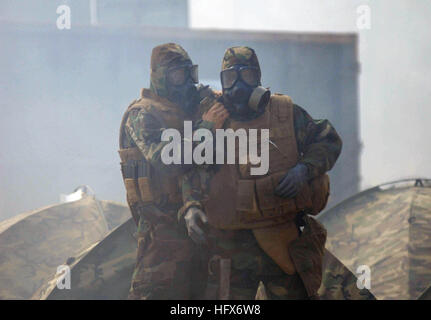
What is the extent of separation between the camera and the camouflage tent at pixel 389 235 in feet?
23.6

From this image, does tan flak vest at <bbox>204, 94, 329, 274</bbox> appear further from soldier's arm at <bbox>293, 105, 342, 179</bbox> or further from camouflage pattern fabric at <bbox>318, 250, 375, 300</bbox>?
camouflage pattern fabric at <bbox>318, 250, 375, 300</bbox>

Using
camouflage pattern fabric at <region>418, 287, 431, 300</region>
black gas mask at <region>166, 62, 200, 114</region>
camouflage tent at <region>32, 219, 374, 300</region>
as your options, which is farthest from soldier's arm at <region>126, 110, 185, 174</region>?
camouflage pattern fabric at <region>418, 287, 431, 300</region>

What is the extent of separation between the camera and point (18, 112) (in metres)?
10.5

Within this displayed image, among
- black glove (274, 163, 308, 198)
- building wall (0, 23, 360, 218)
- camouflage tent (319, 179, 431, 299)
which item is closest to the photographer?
black glove (274, 163, 308, 198)

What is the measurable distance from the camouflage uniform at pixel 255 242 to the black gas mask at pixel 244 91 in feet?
0.24

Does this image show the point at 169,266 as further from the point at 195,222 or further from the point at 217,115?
the point at 217,115

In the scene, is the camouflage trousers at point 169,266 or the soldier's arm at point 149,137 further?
the camouflage trousers at point 169,266

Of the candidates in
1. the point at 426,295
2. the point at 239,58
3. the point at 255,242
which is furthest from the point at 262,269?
the point at 426,295

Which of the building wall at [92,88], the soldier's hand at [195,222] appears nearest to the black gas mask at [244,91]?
the soldier's hand at [195,222]

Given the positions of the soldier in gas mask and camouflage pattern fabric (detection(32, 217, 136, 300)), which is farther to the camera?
camouflage pattern fabric (detection(32, 217, 136, 300))

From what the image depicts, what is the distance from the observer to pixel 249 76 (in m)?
4.82

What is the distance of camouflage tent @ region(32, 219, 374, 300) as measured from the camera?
19.7ft

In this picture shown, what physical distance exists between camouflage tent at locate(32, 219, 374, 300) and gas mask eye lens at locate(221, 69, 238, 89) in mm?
1780

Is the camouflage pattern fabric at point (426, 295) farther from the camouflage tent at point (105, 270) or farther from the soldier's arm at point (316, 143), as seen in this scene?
the soldier's arm at point (316, 143)
